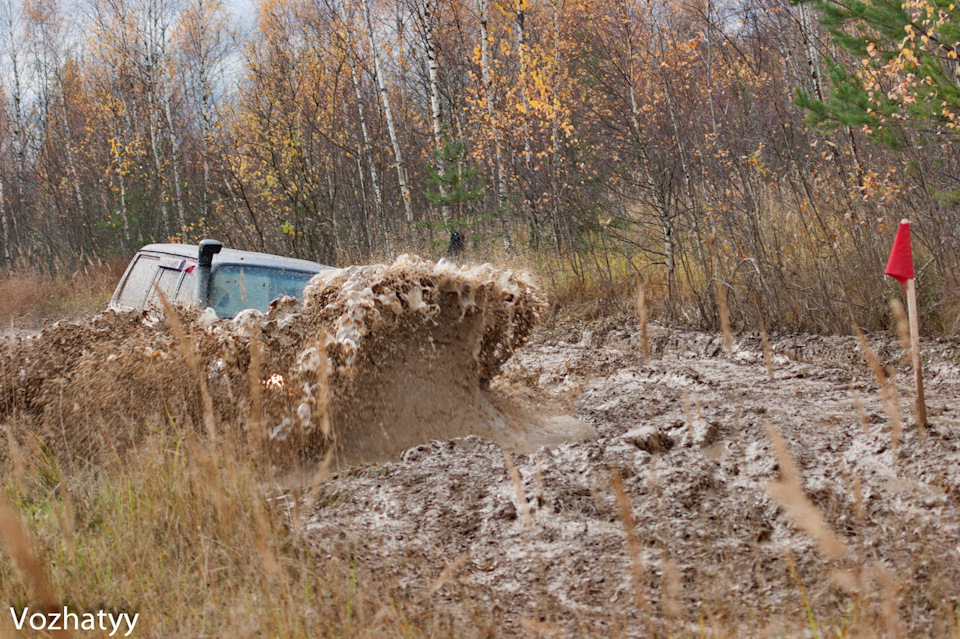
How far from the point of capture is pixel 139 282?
7.10 meters

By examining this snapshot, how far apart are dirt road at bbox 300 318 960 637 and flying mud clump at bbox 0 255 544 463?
17.5 inches

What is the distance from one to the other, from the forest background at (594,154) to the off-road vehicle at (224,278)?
3.33 meters

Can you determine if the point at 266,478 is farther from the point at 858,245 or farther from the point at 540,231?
the point at 540,231

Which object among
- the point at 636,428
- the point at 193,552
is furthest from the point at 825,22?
the point at 193,552

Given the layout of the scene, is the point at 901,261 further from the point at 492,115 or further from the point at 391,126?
the point at 391,126

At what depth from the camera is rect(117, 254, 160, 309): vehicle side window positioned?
22.3 feet

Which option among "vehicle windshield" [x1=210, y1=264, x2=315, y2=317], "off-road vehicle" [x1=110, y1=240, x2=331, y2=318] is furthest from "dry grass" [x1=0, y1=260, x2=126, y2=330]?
"vehicle windshield" [x1=210, y1=264, x2=315, y2=317]

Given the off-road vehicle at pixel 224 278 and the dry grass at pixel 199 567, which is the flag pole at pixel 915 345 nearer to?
the dry grass at pixel 199 567

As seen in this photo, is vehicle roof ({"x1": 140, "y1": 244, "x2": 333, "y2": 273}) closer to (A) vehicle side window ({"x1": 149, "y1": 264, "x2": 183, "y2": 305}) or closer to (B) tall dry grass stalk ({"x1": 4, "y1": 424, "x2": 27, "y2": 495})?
(A) vehicle side window ({"x1": 149, "y1": 264, "x2": 183, "y2": 305})

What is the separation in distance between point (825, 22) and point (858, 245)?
1933 mm

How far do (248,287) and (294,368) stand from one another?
1328mm

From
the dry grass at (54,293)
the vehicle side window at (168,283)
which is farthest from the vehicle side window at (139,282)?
the dry grass at (54,293)

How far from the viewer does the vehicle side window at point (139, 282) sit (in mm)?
6789

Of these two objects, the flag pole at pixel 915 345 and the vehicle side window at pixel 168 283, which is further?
the vehicle side window at pixel 168 283
